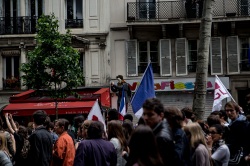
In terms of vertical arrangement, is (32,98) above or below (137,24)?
below

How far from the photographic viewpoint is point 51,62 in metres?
24.9

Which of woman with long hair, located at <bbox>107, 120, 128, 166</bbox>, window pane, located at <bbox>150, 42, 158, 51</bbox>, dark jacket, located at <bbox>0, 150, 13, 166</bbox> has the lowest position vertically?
dark jacket, located at <bbox>0, 150, 13, 166</bbox>

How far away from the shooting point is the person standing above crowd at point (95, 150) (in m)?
8.46

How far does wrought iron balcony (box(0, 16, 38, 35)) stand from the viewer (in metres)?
29.2

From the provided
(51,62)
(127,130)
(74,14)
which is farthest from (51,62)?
(127,130)

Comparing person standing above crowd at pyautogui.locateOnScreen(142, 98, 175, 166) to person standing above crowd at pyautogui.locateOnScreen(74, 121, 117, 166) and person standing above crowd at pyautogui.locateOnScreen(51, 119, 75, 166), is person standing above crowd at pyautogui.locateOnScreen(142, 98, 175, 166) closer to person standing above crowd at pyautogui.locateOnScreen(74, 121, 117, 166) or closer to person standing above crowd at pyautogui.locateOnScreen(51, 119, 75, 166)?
person standing above crowd at pyautogui.locateOnScreen(74, 121, 117, 166)

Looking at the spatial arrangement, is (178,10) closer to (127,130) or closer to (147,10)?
(147,10)

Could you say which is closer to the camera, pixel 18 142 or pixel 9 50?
pixel 18 142

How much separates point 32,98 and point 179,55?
7665 mm

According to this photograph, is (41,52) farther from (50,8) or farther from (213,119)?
(213,119)

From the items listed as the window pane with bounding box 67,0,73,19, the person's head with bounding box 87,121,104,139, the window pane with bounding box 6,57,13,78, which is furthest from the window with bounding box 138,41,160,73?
the person's head with bounding box 87,121,104,139

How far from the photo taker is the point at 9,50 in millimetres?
29141

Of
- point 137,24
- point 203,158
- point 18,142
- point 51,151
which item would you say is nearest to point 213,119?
point 203,158

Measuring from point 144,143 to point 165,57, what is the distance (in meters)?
22.8
